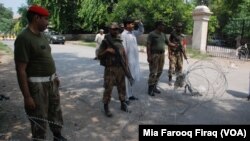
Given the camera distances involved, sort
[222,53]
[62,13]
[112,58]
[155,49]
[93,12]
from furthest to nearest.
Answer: [62,13] → [93,12] → [222,53] → [155,49] → [112,58]

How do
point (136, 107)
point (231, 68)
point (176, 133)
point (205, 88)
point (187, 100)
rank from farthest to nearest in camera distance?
→ point (231, 68) → point (205, 88) → point (187, 100) → point (136, 107) → point (176, 133)

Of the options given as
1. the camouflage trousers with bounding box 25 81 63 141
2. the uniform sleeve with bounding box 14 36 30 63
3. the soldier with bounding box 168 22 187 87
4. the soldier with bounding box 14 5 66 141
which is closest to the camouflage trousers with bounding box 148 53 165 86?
the soldier with bounding box 168 22 187 87

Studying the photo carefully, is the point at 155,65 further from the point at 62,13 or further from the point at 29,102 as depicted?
the point at 62,13

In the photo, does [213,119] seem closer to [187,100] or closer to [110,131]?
[187,100]

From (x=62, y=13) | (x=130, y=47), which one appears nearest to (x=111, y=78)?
(x=130, y=47)

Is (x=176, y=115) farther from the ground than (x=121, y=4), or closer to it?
closer to it

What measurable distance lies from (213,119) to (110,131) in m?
2.08

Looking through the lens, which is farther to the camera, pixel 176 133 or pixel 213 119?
pixel 213 119

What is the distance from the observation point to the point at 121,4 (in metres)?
31.8

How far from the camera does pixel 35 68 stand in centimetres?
454

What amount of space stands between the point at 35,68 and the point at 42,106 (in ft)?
1.66

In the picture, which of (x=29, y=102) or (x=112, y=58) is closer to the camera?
(x=29, y=102)

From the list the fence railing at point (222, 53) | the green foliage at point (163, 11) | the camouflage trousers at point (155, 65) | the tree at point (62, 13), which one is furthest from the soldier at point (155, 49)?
the tree at point (62, 13)

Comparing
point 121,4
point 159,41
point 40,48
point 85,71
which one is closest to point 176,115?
point 159,41
